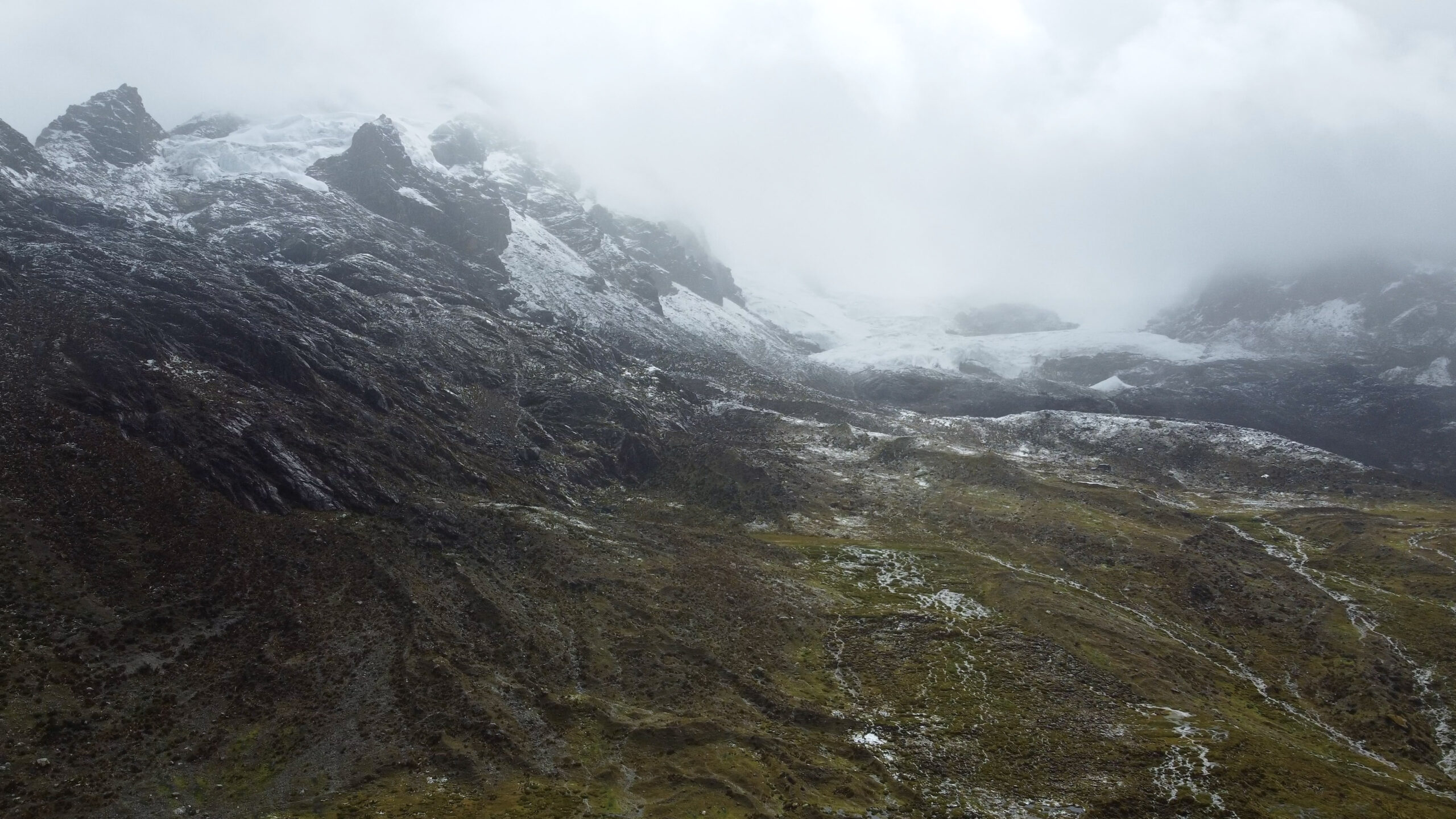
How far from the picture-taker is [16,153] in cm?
19225

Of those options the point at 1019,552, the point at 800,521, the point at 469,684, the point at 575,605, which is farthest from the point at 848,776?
the point at 800,521

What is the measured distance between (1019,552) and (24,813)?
11127 cm

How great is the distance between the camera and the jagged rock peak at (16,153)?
186 metres

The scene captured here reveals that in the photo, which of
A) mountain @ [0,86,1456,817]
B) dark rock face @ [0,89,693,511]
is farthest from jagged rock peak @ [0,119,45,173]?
mountain @ [0,86,1456,817]

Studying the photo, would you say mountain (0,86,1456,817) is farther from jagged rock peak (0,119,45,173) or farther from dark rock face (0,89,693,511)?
jagged rock peak (0,119,45,173)

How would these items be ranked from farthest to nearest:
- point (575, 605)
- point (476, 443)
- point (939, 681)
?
point (476, 443), point (575, 605), point (939, 681)

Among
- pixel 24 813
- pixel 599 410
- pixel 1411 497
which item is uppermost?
pixel 1411 497

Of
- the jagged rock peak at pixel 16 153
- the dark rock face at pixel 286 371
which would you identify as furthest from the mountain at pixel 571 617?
the jagged rock peak at pixel 16 153

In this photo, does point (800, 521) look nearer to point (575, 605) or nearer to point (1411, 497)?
point (575, 605)

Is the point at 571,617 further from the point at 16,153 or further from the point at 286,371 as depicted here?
the point at 16,153

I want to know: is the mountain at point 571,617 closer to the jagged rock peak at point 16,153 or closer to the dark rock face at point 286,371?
the dark rock face at point 286,371

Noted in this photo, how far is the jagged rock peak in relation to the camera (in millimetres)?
185750

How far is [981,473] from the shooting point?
530ft

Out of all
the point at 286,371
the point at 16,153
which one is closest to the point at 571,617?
the point at 286,371
